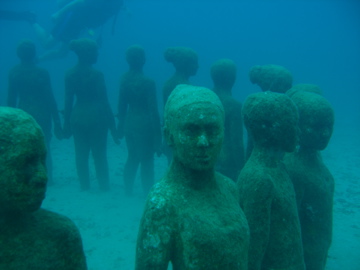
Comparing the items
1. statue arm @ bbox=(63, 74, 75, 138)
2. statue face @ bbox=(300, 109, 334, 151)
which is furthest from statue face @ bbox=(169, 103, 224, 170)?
statue arm @ bbox=(63, 74, 75, 138)

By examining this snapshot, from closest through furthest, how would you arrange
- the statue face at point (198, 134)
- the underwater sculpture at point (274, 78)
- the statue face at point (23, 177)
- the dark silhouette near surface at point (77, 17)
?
the statue face at point (23, 177)
the statue face at point (198, 134)
the underwater sculpture at point (274, 78)
the dark silhouette near surface at point (77, 17)

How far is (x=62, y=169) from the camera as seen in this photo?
10609 mm

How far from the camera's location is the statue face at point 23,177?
169cm

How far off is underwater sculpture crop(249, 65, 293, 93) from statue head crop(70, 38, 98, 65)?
4318mm

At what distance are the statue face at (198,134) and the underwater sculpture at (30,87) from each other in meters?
6.67

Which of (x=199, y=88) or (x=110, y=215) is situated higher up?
(x=199, y=88)

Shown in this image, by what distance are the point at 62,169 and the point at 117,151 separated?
306 centimetres

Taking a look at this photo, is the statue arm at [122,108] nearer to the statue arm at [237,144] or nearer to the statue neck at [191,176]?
the statue arm at [237,144]

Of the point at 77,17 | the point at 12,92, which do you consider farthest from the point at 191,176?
the point at 77,17

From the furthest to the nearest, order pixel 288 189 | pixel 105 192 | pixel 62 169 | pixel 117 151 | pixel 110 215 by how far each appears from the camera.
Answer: pixel 117 151 → pixel 62 169 → pixel 105 192 → pixel 110 215 → pixel 288 189

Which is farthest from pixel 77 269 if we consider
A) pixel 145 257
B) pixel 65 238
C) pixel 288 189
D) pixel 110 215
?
pixel 110 215

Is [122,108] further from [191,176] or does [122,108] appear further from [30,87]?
[191,176]

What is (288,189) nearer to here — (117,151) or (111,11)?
(117,151)

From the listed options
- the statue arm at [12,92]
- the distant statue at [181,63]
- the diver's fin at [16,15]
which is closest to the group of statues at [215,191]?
the distant statue at [181,63]
